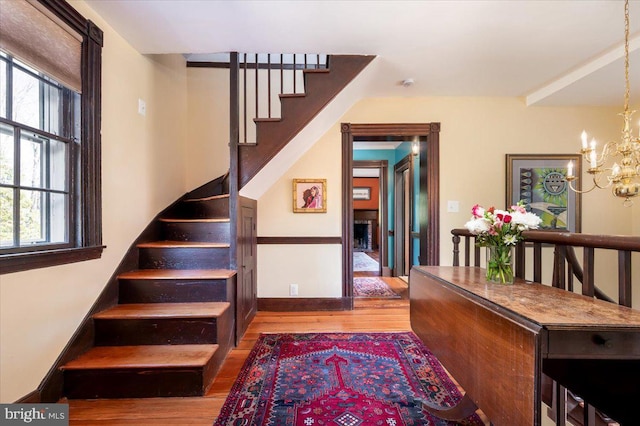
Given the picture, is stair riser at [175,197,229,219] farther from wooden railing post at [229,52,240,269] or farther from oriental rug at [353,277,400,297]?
oriental rug at [353,277,400,297]

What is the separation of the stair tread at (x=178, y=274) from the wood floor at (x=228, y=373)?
60cm

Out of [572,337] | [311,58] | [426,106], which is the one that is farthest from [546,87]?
[572,337]

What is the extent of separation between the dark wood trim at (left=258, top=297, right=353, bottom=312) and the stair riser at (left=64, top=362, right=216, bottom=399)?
53.6 inches

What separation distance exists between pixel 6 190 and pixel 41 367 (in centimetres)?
93

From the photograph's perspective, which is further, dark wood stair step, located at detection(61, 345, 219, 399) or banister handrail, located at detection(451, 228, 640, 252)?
dark wood stair step, located at detection(61, 345, 219, 399)

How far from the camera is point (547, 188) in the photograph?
300cm

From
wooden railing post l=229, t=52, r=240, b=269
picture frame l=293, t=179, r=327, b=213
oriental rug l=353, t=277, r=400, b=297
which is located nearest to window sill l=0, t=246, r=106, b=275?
wooden railing post l=229, t=52, r=240, b=269

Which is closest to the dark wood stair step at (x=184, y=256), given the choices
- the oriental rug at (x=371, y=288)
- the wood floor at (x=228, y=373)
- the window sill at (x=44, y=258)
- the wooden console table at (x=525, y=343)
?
the window sill at (x=44, y=258)

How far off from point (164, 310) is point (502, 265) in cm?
204

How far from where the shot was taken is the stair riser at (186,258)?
2.21m

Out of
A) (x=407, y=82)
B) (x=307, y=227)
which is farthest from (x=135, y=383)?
(x=407, y=82)

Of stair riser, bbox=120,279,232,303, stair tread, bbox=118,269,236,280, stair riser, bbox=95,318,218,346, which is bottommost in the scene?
stair riser, bbox=95,318,218,346

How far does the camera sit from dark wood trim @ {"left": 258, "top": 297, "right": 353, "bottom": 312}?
9.66 feet
